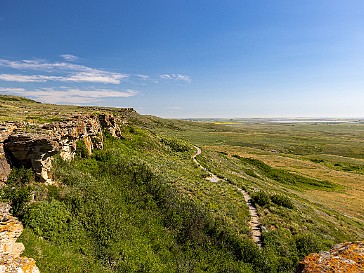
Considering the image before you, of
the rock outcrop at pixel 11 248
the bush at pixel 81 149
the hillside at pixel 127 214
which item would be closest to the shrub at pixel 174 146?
the hillside at pixel 127 214

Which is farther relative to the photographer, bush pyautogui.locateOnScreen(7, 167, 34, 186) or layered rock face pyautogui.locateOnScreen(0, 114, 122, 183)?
layered rock face pyautogui.locateOnScreen(0, 114, 122, 183)

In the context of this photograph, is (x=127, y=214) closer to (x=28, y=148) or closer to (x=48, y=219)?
(x=48, y=219)

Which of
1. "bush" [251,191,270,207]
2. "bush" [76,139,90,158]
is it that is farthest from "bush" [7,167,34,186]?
"bush" [251,191,270,207]

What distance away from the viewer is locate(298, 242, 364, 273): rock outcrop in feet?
15.2

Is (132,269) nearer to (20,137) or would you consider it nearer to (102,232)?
(102,232)

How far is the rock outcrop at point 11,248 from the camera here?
29.6 ft

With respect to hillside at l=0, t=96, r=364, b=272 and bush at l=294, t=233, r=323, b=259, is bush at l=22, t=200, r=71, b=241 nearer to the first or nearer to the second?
hillside at l=0, t=96, r=364, b=272

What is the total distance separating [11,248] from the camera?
10.4 m

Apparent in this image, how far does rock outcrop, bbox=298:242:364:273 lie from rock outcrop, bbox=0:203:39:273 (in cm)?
947

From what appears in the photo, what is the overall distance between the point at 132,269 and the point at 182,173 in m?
→ 16.9

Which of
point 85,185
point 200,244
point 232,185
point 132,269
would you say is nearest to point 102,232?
point 132,269

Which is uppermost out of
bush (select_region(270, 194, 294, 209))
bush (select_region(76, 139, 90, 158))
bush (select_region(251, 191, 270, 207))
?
bush (select_region(76, 139, 90, 158))

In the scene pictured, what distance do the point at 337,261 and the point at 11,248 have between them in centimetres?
1180

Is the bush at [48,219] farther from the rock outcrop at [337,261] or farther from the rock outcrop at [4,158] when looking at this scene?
the rock outcrop at [337,261]
